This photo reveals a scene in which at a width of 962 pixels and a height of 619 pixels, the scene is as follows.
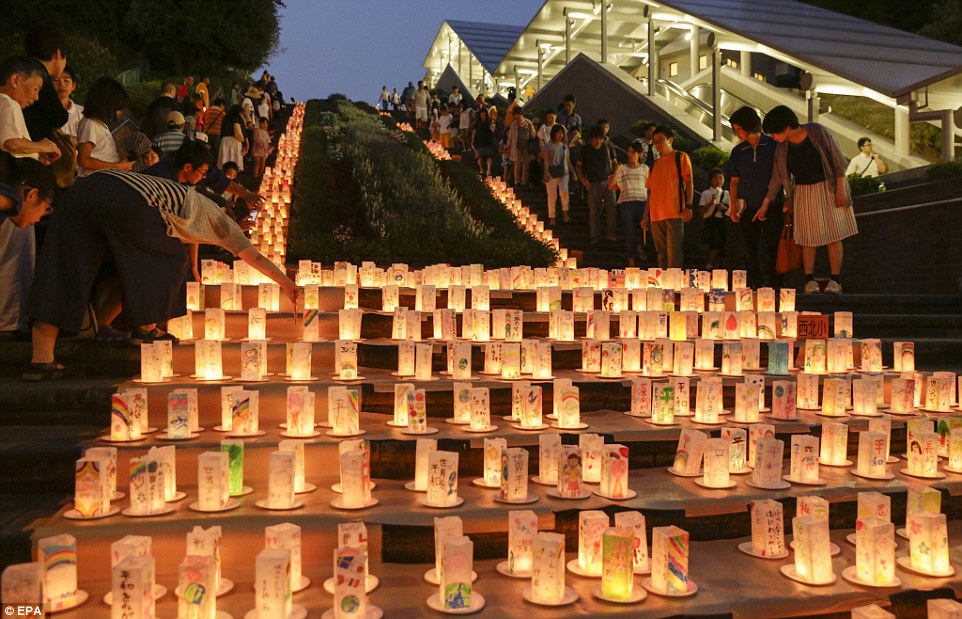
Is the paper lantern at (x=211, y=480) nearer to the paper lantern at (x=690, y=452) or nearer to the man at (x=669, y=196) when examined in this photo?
the paper lantern at (x=690, y=452)

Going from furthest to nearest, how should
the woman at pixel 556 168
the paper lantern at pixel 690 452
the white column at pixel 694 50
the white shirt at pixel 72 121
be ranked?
1. the white column at pixel 694 50
2. the woman at pixel 556 168
3. the white shirt at pixel 72 121
4. the paper lantern at pixel 690 452

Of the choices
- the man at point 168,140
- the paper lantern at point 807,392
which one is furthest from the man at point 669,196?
the man at point 168,140

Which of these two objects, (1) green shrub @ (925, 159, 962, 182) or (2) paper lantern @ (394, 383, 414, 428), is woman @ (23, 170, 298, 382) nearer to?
(2) paper lantern @ (394, 383, 414, 428)

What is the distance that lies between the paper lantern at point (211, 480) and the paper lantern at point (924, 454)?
271 centimetres

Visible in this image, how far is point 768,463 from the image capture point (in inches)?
116

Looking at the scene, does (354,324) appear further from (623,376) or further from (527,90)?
(527,90)

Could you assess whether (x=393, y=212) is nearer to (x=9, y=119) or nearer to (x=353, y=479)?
(x=9, y=119)

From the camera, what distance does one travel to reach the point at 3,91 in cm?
351

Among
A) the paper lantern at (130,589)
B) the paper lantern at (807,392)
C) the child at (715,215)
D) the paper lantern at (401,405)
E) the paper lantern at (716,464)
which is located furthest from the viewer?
the child at (715,215)

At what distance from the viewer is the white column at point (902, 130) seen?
38.1 feet

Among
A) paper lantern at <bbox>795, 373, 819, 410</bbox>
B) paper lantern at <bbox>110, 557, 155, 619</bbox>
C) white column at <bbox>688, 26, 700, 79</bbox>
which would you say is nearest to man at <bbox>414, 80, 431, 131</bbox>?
white column at <bbox>688, 26, 700, 79</bbox>

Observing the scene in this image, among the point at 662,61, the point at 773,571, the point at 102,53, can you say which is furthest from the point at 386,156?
the point at 662,61

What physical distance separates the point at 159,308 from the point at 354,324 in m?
1.01

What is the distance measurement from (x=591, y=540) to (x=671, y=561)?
26 centimetres
